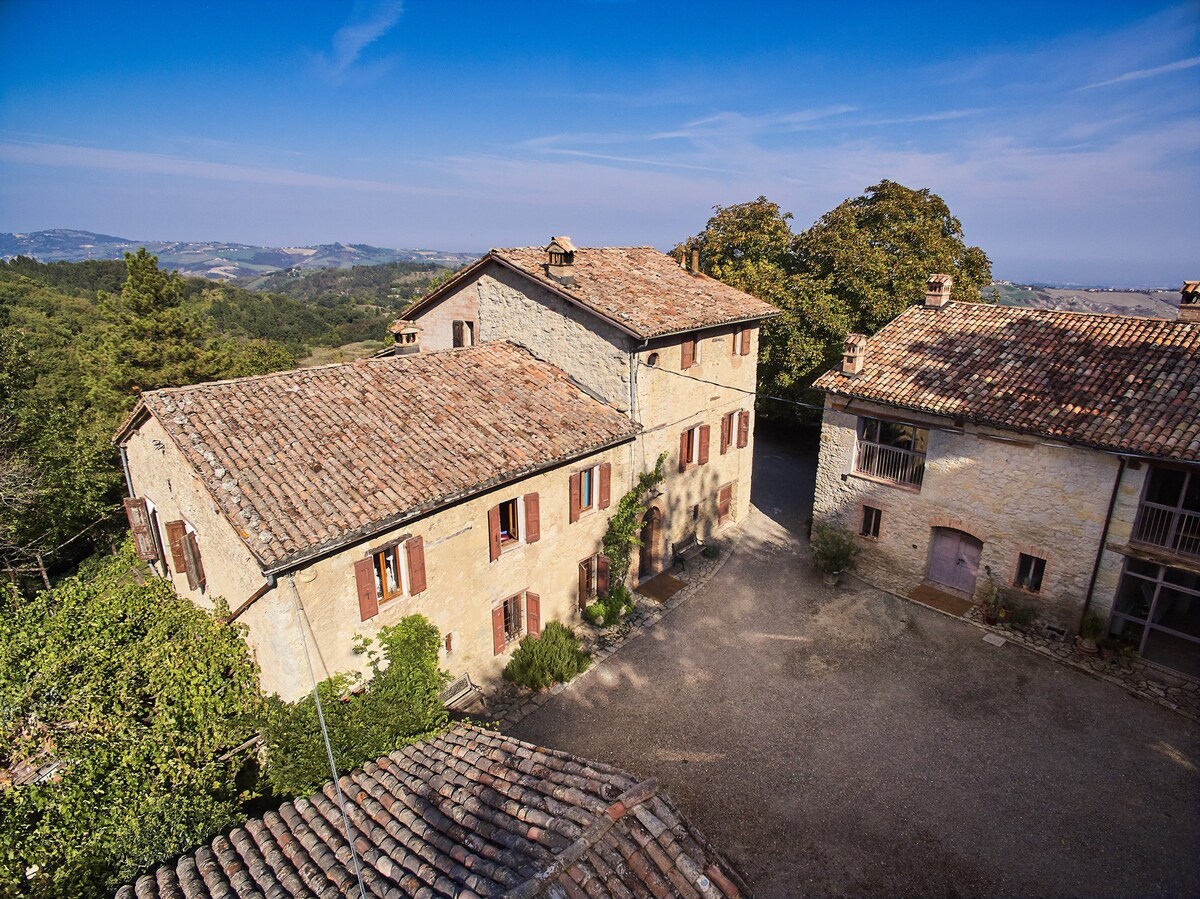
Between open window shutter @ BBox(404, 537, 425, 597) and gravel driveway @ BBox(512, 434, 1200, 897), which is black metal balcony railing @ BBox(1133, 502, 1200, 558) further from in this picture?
open window shutter @ BBox(404, 537, 425, 597)

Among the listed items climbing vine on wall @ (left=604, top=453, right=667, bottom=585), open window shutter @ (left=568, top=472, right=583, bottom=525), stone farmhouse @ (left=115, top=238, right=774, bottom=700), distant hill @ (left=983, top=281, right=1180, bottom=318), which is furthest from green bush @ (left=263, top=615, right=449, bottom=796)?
distant hill @ (left=983, top=281, right=1180, bottom=318)

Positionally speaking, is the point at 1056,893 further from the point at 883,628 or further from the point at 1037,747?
the point at 883,628

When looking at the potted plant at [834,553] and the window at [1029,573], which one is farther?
the potted plant at [834,553]

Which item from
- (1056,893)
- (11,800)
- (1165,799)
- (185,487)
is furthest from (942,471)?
(11,800)

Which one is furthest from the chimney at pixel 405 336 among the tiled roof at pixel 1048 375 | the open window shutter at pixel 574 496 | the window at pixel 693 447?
the tiled roof at pixel 1048 375

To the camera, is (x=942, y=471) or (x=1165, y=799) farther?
(x=942, y=471)

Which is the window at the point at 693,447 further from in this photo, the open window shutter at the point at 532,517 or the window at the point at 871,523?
the open window shutter at the point at 532,517
